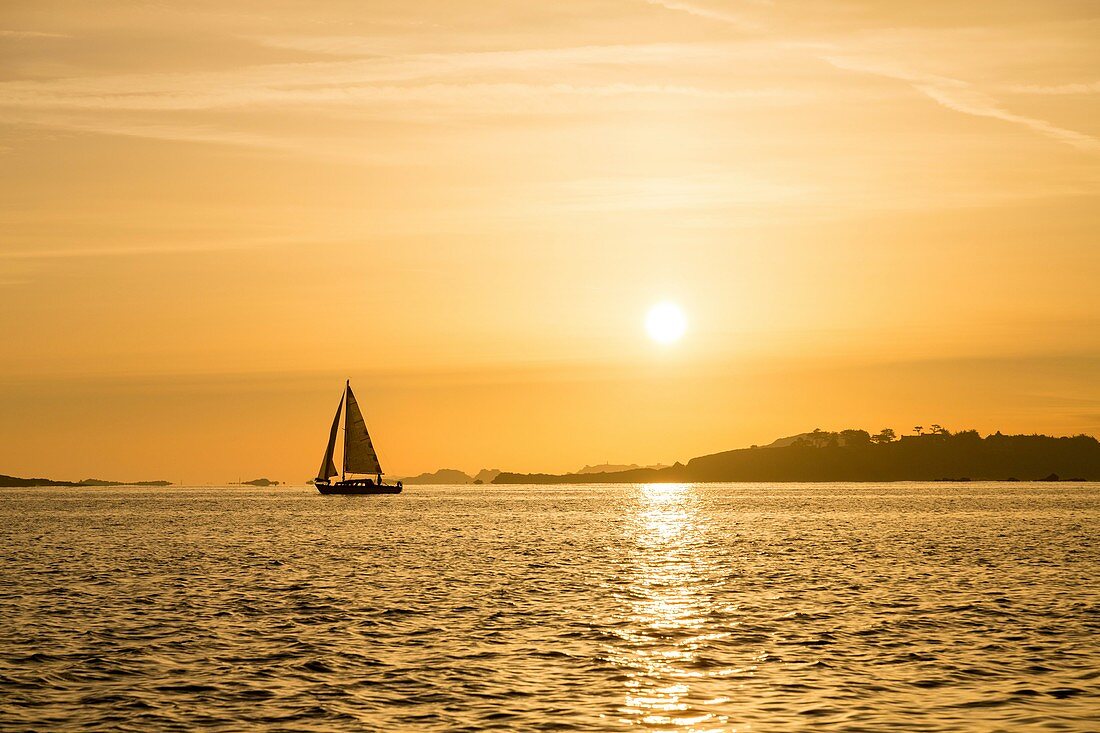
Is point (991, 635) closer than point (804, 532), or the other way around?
point (991, 635)

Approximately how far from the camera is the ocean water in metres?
30.7

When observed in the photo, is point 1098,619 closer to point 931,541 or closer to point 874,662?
point 874,662

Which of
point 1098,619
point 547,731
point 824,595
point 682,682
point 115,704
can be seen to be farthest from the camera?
point 824,595

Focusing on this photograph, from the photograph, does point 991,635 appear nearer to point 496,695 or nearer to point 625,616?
point 625,616

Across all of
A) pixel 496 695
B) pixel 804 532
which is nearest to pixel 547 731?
pixel 496 695

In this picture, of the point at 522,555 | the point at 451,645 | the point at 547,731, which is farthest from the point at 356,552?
the point at 547,731

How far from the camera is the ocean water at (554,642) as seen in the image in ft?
101

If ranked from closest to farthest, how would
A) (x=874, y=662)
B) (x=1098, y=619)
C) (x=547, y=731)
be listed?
(x=547, y=731), (x=874, y=662), (x=1098, y=619)

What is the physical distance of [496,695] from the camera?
32.9 meters

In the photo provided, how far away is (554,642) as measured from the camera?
4209 centimetres

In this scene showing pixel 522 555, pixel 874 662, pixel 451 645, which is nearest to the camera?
pixel 874 662

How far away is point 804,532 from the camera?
126125 millimetres

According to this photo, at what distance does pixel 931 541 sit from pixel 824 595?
5364 centimetres

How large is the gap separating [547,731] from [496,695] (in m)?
4.65
